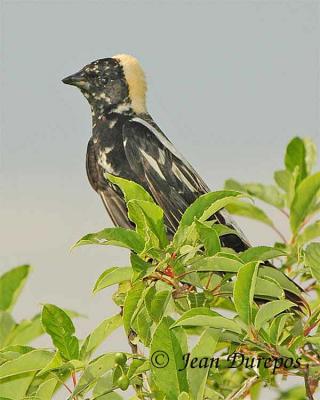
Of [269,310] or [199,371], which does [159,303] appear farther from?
[269,310]

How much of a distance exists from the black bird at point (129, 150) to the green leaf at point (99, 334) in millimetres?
1837

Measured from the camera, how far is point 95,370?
2.83m

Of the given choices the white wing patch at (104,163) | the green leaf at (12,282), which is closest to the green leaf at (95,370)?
the green leaf at (12,282)

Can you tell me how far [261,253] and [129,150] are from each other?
8.70ft

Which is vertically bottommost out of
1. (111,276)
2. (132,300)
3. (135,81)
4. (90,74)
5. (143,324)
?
(143,324)

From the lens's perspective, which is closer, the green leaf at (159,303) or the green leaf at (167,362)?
the green leaf at (167,362)

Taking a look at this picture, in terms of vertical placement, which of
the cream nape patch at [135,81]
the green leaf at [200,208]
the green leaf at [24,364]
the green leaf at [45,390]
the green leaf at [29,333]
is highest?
the cream nape patch at [135,81]

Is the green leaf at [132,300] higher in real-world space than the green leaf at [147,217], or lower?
lower

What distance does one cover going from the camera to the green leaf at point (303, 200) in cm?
414

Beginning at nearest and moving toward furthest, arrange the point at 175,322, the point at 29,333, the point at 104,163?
the point at 175,322 < the point at 29,333 < the point at 104,163

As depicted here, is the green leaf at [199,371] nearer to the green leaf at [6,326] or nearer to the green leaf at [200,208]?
the green leaf at [200,208]

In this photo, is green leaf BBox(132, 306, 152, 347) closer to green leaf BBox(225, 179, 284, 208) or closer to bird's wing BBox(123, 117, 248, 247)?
green leaf BBox(225, 179, 284, 208)

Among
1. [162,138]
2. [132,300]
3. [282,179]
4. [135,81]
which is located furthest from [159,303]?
[135,81]

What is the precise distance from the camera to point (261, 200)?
4535 mm
